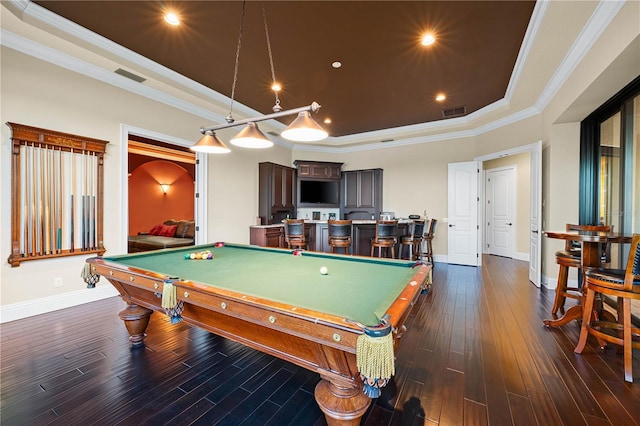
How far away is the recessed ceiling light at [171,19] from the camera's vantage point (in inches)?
98.3

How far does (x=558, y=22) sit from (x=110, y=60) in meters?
4.86

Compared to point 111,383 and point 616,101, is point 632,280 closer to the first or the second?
point 616,101

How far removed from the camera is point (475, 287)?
4.03 meters

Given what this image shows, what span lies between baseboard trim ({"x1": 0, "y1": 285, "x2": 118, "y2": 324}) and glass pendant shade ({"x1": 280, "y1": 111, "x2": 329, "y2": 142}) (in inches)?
134

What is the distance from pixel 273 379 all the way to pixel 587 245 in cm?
307

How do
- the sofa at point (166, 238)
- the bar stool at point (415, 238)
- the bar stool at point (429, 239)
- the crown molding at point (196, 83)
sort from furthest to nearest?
the sofa at point (166, 238) < the bar stool at point (429, 239) < the bar stool at point (415, 238) < the crown molding at point (196, 83)

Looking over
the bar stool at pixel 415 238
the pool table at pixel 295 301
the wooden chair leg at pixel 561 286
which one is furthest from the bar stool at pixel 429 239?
the pool table at pixel 295 301

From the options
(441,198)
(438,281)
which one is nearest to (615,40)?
(438,281)

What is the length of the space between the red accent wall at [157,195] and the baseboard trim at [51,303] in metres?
4.86

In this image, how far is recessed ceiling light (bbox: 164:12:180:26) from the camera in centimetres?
→ 250

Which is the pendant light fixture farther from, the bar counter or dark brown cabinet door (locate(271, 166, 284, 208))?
dark brown cabinet door (locate(271, 166, 284, 208))

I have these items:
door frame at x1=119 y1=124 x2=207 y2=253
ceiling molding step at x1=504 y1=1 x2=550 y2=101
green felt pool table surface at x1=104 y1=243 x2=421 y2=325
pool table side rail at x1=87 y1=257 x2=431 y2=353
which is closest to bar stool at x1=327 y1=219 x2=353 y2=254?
green felt pool table surface at x1=104 y1=243 x2=421 y2=325

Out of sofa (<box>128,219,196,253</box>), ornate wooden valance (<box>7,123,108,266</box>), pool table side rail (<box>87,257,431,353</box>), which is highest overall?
ornate wooden valance (<box>7,123,108,266</box>)

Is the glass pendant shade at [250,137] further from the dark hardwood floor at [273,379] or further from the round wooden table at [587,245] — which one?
the round wooden table at [587,245]
